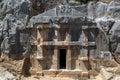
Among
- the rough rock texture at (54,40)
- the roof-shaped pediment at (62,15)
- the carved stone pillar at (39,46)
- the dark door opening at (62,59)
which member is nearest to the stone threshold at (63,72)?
the rough rock texture at (54,40)

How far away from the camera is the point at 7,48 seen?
2697 cm

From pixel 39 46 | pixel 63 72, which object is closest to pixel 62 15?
pixel 39 46

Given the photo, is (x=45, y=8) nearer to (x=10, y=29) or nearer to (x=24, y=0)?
(x=24, y=0)

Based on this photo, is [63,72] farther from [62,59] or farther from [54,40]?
[54,40]

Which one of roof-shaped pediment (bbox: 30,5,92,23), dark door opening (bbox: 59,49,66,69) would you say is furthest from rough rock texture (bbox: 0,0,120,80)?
dark door opening (bbox: 59,49,66,69)

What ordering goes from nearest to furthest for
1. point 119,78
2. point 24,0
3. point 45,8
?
1. point 119,78
2. point 24,0
3. point 45,8

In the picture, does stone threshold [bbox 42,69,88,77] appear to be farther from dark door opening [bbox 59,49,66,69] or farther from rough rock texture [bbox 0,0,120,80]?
dark door opening [bbox 59,49,66,69]

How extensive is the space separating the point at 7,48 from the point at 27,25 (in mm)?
2766

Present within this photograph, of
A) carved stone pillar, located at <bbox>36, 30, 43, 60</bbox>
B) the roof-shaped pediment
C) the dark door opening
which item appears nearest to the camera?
the roof-shaped pediment

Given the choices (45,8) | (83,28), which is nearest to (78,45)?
(83,28)

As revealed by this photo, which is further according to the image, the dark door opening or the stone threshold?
the dark door opening

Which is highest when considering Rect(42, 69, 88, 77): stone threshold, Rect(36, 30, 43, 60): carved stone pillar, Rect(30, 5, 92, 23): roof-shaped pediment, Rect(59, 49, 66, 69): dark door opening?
Rect(30, 5, 92, 23): roof-shaped pediment

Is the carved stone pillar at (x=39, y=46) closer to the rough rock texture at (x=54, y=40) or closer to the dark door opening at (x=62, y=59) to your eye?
the rough rock texture at (x=54, y=40)

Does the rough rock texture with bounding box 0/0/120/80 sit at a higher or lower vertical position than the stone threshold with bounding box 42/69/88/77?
higher
